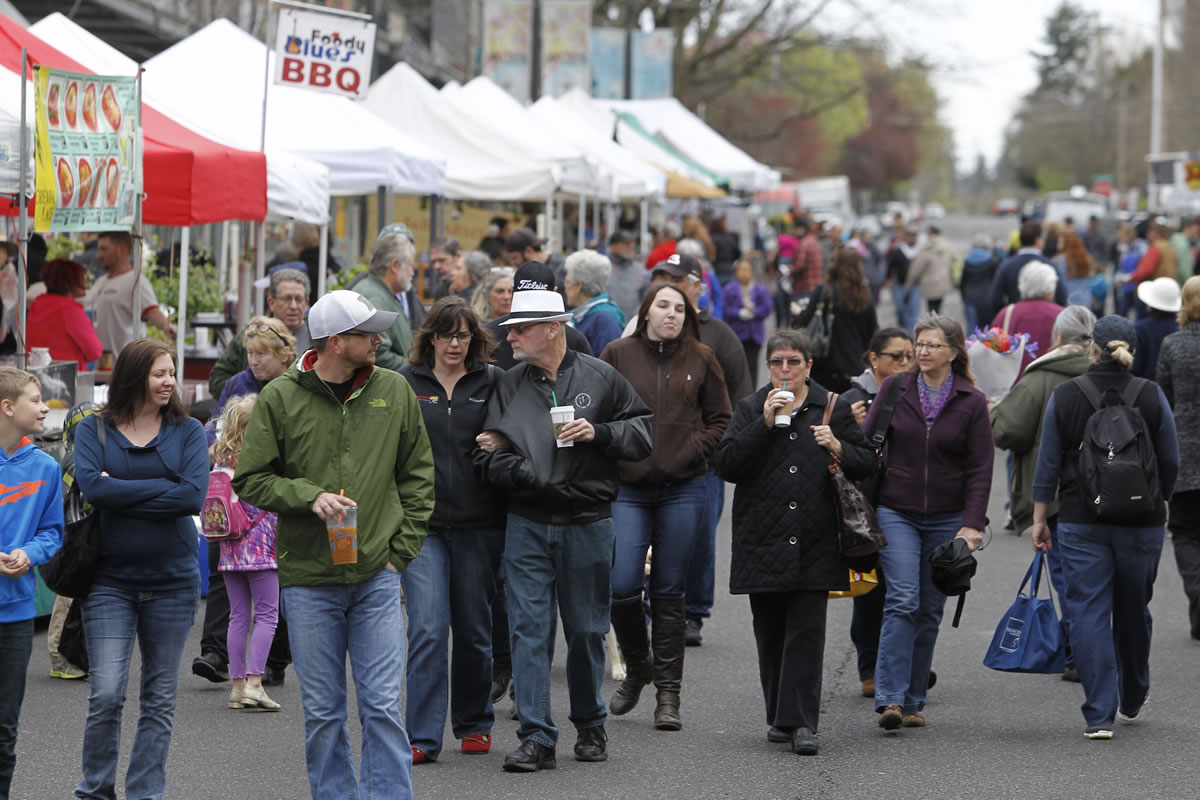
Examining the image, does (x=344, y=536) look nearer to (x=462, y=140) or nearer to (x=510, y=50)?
(x=462, y=140)

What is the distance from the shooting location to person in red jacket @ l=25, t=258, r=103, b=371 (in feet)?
34.9

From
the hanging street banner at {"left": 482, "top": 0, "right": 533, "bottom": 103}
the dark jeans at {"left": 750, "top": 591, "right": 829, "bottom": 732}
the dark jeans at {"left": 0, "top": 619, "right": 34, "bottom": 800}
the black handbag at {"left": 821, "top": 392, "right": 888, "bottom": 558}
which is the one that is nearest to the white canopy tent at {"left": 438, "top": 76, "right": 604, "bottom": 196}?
the hanging street banner at {"left": 482, "top": 0, "right": 533, "bottom": 103}

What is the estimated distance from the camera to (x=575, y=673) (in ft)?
22.1

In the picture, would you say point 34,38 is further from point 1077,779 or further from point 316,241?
point 1077,779

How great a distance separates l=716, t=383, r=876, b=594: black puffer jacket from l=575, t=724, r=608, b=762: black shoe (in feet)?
2.60

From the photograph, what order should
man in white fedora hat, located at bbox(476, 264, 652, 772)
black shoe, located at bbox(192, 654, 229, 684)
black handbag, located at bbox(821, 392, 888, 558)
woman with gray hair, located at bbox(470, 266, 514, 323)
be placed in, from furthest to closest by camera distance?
1. woman with gray hair, located at bbox(470, 266, 514, 323)
2. black shoe, located at bbox(192, 654, 229, 684)
3. black handbag, located at bbox(821, 392, 888, 558)
4. man in white fedora hat, located at bbox(476, 264, 652, 772)

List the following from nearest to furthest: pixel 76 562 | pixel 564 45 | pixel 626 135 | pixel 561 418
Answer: pixel 76 562 < pixel 561 418 < pixel 564 45 < pixel 626 135

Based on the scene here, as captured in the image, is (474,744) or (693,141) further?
(693,141)

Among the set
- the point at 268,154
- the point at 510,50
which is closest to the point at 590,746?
the point at 268,154

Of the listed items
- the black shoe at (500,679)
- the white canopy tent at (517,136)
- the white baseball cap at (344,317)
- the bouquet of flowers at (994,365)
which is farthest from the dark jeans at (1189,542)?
the white canopy tent at (517,136)

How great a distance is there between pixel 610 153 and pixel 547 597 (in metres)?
19.3

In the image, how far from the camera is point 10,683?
545cm

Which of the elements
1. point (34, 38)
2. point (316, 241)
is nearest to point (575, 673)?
point (34, 38)

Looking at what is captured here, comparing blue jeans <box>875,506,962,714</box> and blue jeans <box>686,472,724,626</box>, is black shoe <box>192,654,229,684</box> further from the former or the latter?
blue jeans <box>875,506,962,714</box>
